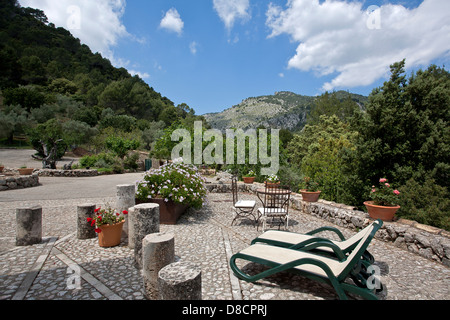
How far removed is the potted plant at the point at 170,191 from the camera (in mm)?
5461

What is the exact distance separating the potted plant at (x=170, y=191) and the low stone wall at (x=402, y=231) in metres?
3.20

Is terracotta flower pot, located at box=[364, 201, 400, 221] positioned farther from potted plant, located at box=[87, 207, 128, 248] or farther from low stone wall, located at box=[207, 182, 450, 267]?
potted plant, located at box=[87, 207, 128, 248]

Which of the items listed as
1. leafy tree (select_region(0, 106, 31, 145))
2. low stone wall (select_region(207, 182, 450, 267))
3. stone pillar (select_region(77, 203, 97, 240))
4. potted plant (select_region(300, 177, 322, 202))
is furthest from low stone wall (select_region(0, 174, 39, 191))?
leafy tree (select_region(0, 106, 31, 145))

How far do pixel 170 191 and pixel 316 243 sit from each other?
357 cm

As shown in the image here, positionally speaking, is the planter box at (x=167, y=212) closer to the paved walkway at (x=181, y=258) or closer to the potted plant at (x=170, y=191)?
the potted plant at (x=170, y=191)

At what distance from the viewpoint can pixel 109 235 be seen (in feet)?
12.9

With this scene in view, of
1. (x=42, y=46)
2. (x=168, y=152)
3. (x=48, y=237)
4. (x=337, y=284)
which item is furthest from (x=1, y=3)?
(x=337, y=284)

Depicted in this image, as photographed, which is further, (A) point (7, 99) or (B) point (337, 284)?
(A) point (7, 99)

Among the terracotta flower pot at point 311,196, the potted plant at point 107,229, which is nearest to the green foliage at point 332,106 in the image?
the terracotta flower pot at point 311,196

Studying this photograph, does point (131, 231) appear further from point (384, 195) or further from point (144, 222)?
point (384, 195)

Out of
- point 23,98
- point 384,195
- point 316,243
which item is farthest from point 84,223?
point 23,98

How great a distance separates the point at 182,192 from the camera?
557 centimetres
